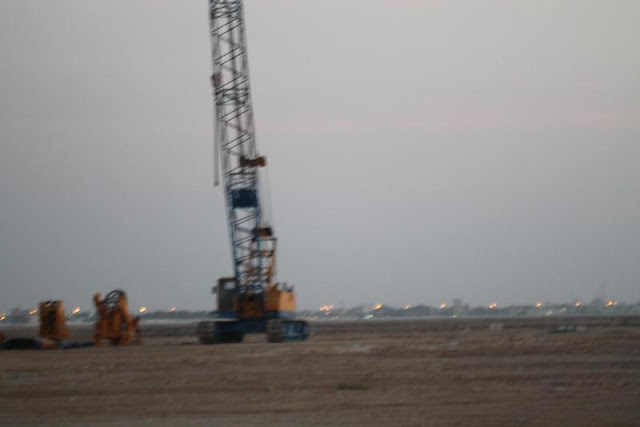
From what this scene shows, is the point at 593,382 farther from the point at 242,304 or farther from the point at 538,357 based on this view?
the point at 242,304

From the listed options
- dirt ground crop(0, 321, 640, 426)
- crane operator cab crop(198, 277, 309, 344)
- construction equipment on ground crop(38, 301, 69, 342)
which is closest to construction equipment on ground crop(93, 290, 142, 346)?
construction equipment on ground crop(38, 301, 69, 342)

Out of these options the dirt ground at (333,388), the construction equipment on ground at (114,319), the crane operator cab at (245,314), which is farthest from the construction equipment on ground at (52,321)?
the dirt ground at (333,388)

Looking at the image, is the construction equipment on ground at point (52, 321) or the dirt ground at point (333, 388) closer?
the dirt ground at point (333, 388)

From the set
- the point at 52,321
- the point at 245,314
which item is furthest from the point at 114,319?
the point at 245,314

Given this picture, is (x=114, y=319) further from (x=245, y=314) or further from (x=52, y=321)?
(x=245, y=314)

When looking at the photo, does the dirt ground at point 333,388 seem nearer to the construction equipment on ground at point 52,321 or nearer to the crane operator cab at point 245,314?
the construction equipment on ground at point 52,321

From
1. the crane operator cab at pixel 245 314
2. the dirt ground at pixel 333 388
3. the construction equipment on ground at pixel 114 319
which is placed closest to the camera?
the dirt ground at pixel 333 388

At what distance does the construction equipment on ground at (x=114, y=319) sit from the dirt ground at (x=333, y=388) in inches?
413

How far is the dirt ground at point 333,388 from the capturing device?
20.1 m

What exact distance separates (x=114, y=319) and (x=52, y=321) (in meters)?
3.15

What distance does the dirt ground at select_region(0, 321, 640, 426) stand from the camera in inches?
790

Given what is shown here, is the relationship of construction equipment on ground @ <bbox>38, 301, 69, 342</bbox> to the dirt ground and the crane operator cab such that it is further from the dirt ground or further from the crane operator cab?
the dirt ground

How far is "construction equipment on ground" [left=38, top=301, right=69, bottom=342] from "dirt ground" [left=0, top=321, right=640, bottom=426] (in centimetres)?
1071

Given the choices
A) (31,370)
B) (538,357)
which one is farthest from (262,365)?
(538,357)
